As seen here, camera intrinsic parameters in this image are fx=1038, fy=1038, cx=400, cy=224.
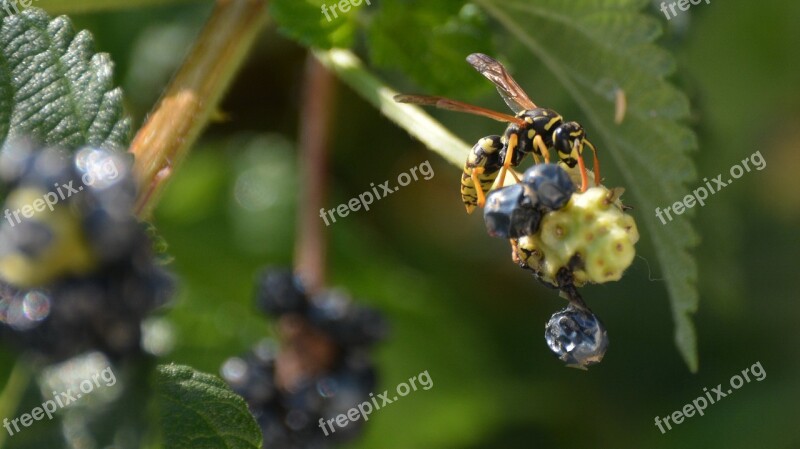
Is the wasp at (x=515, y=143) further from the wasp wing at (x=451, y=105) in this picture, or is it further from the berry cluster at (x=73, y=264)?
the berry cluster at (x=73, y=264)

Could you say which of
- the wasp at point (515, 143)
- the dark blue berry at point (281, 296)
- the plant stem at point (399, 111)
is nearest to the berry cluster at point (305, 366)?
the dark blue berry at point (281, 296)

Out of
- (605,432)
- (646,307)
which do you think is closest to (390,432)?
(605,432)

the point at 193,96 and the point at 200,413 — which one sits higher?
the point at 193,96

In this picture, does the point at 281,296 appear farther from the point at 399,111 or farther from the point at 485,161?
the point at 485,161

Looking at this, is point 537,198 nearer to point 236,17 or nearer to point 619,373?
point 236,17

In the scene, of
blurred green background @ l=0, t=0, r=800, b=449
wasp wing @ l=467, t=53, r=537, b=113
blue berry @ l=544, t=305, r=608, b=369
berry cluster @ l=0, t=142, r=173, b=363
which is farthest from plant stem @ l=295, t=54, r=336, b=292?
berry cluster @ l=0, t=142, r=173, b=363

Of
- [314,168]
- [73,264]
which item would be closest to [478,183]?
[73,264]
